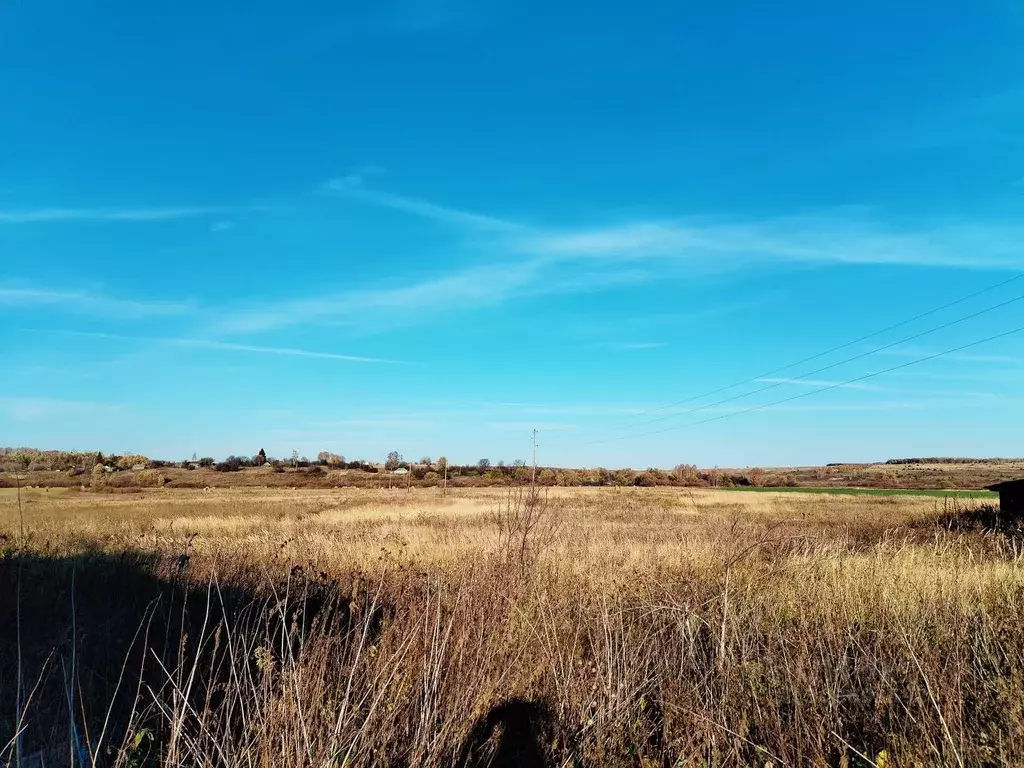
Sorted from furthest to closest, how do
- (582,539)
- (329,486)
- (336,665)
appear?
1. (329,486)
2. (582,539)
3. (336,665)

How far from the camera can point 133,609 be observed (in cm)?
670

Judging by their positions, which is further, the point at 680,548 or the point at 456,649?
the point at 680,548

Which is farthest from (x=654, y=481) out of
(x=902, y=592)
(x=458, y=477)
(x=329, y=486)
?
(x=902, y=592)

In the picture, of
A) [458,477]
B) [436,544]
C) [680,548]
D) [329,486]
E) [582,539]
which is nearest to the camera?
[680,548]

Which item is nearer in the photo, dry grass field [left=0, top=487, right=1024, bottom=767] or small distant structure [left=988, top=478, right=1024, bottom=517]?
dry grass field [left=0, top=487, right=1024, bottom=767]

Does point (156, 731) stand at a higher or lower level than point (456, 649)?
lower

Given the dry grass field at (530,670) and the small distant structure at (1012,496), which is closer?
the dry grass field at (530,670)

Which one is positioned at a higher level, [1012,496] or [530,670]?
[530,670]

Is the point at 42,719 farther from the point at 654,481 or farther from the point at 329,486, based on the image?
the point at 654,481

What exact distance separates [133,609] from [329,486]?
73.0 m

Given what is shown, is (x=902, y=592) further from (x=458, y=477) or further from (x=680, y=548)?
(x=458, y=477)

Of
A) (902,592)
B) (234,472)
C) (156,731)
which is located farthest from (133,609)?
(234,472)

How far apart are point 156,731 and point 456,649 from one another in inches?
72.7

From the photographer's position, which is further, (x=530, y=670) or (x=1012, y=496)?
(x=1012, y=496)
